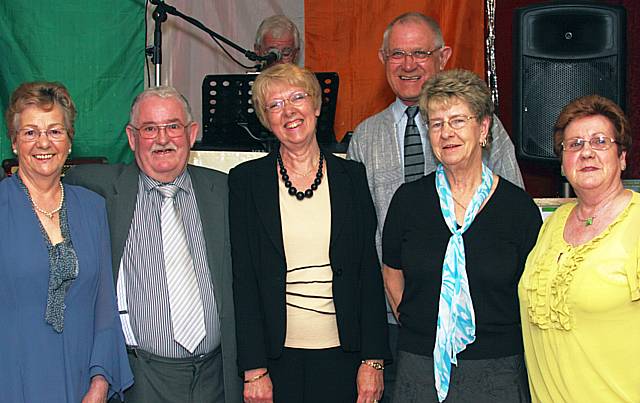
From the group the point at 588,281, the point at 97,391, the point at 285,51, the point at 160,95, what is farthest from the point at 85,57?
the point at 588,281

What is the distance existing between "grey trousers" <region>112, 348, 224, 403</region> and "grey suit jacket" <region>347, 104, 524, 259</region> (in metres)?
0.84

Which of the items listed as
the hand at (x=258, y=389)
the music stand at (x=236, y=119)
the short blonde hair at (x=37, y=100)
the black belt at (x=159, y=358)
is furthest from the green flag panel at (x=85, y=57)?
the hand at (x=258, y=389)

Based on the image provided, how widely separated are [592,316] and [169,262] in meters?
1.36

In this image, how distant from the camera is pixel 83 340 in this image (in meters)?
2.66

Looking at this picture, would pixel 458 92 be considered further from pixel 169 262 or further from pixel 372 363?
pixel 169 262

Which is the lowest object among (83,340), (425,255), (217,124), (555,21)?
(83,340)

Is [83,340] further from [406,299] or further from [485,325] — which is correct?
[485,325]

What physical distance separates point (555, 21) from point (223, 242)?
6.94 ft

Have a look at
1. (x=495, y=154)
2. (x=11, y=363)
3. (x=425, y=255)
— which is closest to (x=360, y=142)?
(x=495, y=154)

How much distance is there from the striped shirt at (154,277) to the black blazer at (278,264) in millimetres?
108

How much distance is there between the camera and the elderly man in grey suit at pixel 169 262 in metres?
2.79

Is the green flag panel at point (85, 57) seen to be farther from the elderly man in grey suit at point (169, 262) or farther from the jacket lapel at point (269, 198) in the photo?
the jacket lapel at point (269, 198)

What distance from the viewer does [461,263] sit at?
101 inches

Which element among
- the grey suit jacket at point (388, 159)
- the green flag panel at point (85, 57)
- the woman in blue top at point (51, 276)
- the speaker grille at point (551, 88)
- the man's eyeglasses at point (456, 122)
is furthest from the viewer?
the green flag panel at point (85, 57)
